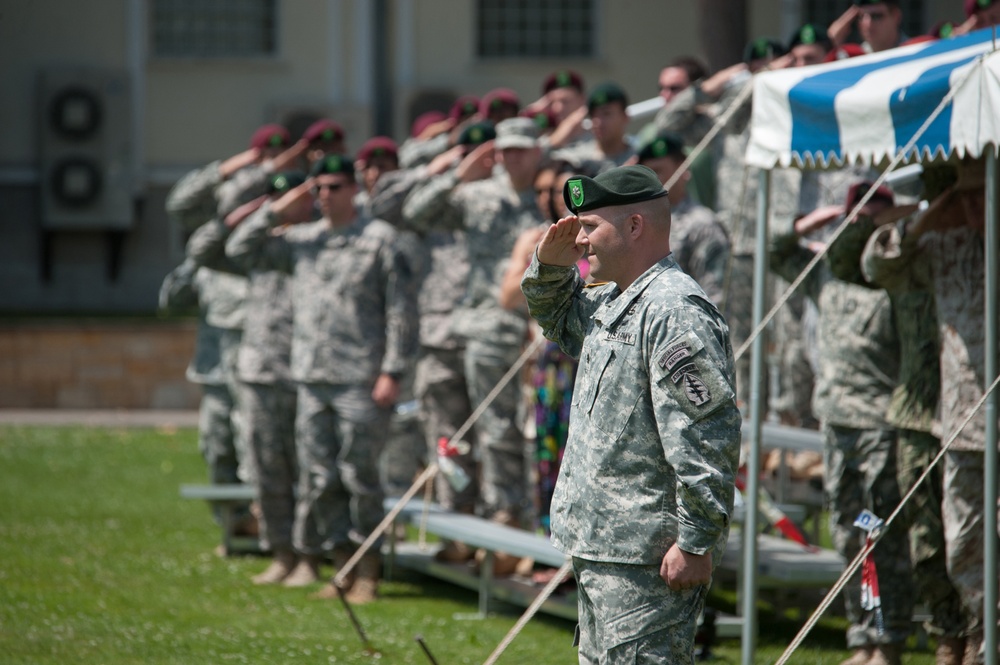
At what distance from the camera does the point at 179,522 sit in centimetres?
1180

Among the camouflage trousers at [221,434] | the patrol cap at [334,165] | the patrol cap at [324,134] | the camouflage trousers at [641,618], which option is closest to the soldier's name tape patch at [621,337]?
the camouflage trousers at [641,618]

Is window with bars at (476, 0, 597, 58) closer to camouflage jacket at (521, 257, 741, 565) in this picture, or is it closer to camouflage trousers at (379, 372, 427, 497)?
camouflage trousers at (379, 372, 427, 497)

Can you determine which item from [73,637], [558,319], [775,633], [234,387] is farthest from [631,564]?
[234,387]

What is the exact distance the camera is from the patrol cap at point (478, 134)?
375 inches

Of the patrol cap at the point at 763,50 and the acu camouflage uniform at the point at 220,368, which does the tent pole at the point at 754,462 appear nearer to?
the patrol cap at the point at 763,50

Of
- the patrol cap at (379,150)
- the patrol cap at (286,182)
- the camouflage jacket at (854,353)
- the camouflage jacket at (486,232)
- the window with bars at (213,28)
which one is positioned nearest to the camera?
the camouflage jacket at (854,353)

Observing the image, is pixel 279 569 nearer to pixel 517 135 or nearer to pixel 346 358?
pixel 346 358

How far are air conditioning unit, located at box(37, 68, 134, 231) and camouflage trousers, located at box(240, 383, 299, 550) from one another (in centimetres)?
1572

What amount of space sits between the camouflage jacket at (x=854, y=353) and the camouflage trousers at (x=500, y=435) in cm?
218

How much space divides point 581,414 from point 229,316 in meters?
6.64

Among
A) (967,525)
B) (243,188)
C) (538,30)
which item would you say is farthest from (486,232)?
(538,30)

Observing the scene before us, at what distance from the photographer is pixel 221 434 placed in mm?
11195

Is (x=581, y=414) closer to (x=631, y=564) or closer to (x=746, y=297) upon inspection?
(x=631, y=564)

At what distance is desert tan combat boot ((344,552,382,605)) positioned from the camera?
29.0ft
